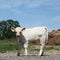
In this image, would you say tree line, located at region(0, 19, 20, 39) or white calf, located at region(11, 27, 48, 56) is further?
tree line, located at region(0, 19, 20, 39)

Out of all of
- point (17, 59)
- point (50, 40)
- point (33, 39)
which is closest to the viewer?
point (17, 59)

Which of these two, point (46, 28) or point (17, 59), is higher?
point (46, 28)

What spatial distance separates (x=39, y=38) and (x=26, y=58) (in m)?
2.01

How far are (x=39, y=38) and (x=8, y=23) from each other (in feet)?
62.3

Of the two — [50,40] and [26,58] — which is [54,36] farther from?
[26,58]

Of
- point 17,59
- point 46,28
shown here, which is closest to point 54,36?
point 46,28

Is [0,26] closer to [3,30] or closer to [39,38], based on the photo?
[3,30]

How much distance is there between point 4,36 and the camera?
35750 mm

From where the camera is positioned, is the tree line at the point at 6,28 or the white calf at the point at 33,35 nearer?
the white calf at the point at 33,35

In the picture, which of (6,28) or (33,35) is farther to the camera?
(6,28)

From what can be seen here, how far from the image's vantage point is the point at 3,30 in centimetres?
3503

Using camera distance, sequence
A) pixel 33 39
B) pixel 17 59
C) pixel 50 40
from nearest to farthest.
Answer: pixel 17 59 < pixel 33 39 < pixel 50 40

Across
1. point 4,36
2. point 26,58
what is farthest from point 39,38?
point 4,36

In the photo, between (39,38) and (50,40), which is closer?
(39,38)
